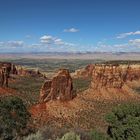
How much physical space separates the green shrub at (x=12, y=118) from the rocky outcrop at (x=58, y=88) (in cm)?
2378

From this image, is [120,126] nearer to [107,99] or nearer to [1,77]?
[107,99]

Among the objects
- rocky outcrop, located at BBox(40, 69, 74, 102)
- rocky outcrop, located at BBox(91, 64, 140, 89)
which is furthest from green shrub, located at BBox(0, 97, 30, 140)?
rocky outcrop, located at BBox(91, 64, 140, 89)

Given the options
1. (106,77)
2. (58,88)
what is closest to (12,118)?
(58,88)

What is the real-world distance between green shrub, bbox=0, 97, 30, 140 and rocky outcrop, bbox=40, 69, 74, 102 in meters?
23.8

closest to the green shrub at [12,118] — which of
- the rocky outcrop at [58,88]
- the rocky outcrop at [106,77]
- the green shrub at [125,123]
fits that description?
the green shrub at [125,123]

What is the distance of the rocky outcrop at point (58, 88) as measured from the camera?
221ft

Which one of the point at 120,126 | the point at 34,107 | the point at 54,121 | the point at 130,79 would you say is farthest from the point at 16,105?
the point at 130,79

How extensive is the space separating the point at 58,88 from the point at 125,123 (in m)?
32.5

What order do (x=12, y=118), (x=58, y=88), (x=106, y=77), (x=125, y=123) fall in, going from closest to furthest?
(x=125, y=123) → (x=12, y=118) → (x=58, y=88) → (x=106, y=77)

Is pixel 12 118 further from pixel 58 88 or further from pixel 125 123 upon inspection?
pixel 58 88

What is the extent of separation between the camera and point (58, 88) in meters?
69.5

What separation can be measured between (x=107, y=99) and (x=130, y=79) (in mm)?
47303

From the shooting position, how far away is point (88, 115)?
65062 millimetres

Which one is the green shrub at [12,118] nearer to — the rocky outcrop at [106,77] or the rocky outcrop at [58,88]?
the rocky outcrop at [58,88]
